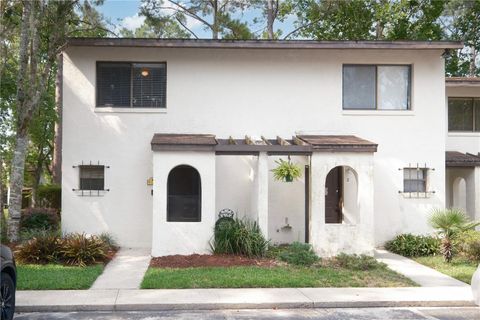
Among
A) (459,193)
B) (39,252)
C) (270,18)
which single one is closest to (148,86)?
(39,252)

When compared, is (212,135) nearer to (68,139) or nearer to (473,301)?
(68,139)

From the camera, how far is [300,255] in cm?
1204

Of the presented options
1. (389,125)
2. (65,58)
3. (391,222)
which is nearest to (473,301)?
(391,222)

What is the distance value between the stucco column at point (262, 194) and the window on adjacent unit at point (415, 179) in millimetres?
4848

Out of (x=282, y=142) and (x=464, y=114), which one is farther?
(x=464, y=114)

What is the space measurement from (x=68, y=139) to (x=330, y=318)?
381 inches

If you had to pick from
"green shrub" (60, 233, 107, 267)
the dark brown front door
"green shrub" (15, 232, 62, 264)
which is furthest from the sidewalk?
the dark brown front door

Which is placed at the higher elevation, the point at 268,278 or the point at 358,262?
the point at 358,262

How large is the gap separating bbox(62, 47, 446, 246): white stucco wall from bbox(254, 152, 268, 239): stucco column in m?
2.09

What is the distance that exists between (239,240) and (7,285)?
20.6ft

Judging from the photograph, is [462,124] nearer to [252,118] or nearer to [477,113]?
[477,113]

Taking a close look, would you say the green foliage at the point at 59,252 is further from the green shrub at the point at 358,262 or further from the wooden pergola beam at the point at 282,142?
the green shrub at the point at 358,262

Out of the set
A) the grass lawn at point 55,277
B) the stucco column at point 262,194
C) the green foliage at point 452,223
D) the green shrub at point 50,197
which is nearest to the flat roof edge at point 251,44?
the stucco column at point 262,194

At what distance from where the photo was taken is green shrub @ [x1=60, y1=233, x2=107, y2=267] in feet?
38.8
